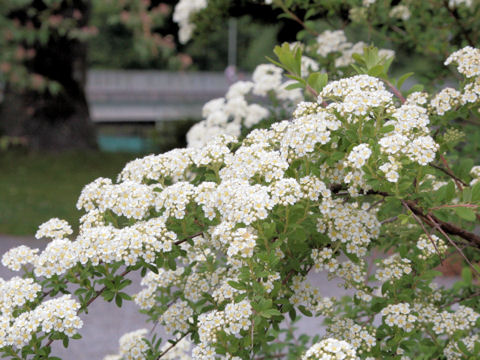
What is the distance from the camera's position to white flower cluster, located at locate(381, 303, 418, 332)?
82.6 inches

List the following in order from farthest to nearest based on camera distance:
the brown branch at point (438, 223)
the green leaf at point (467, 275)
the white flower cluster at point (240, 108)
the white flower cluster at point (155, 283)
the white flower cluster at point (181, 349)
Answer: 1. the white flower cluster at point (240, 108)
2. the white flower cluster at point (181, 349)
3. the green leaf at point (467, 275)
4. the white flower cluster at point (155, 283)
5. the brown branch at point (438, 223)

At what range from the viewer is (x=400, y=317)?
83.3 inches

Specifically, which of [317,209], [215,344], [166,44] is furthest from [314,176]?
[166,44]

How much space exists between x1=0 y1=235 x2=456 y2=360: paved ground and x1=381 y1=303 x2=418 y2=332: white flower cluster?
2475 mm

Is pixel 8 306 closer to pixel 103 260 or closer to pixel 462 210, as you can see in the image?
pixel 103 260

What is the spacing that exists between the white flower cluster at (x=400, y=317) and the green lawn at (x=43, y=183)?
642 cm

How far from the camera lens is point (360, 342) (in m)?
2.12

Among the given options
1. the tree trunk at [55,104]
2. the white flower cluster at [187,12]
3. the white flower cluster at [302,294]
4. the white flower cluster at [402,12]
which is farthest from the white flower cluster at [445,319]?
the tree trunk at [55,104]

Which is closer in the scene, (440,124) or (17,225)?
(440,124)

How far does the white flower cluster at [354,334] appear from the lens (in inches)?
83.1

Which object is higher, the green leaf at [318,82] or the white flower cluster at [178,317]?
the green leaf at [318,82]

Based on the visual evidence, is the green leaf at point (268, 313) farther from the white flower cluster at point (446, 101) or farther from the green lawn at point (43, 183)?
the green lawn at point (43, 183)

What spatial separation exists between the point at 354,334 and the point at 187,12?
2781 mm

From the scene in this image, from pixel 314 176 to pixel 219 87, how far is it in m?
31.5
